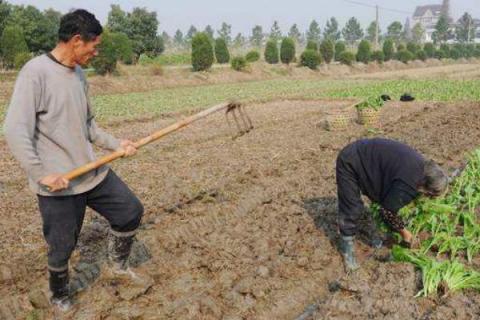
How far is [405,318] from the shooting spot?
11.5ft

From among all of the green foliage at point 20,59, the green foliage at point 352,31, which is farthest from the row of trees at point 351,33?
the green foliage at point 20,59

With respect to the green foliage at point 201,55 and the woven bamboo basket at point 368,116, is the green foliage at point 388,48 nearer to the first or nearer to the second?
the green foliage at point 201,55

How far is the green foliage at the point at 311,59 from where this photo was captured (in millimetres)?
38938

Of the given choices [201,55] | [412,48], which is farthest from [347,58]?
[201,55]

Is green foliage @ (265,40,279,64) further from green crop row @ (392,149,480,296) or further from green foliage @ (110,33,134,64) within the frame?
green crop row @ (392,149,480,296)

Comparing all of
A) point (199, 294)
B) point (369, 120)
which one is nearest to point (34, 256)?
point (199, 294)

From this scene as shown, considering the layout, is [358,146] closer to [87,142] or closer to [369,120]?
[87,142]

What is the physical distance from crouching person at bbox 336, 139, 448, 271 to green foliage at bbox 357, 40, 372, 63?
44726 mm

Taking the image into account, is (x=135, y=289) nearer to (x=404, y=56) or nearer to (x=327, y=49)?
(x=327, y=49)

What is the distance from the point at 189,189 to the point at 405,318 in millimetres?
3645

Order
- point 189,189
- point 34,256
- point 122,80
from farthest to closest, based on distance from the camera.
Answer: point 122,80, point 189,189, point 34,256

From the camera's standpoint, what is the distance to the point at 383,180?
4133 millimetres

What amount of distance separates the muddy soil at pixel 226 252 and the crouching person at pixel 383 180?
36 cm

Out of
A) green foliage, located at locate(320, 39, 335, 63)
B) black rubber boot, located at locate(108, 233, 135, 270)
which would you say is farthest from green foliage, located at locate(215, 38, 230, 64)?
black rubber boot, located at locate(108, 233, 135, 270)
